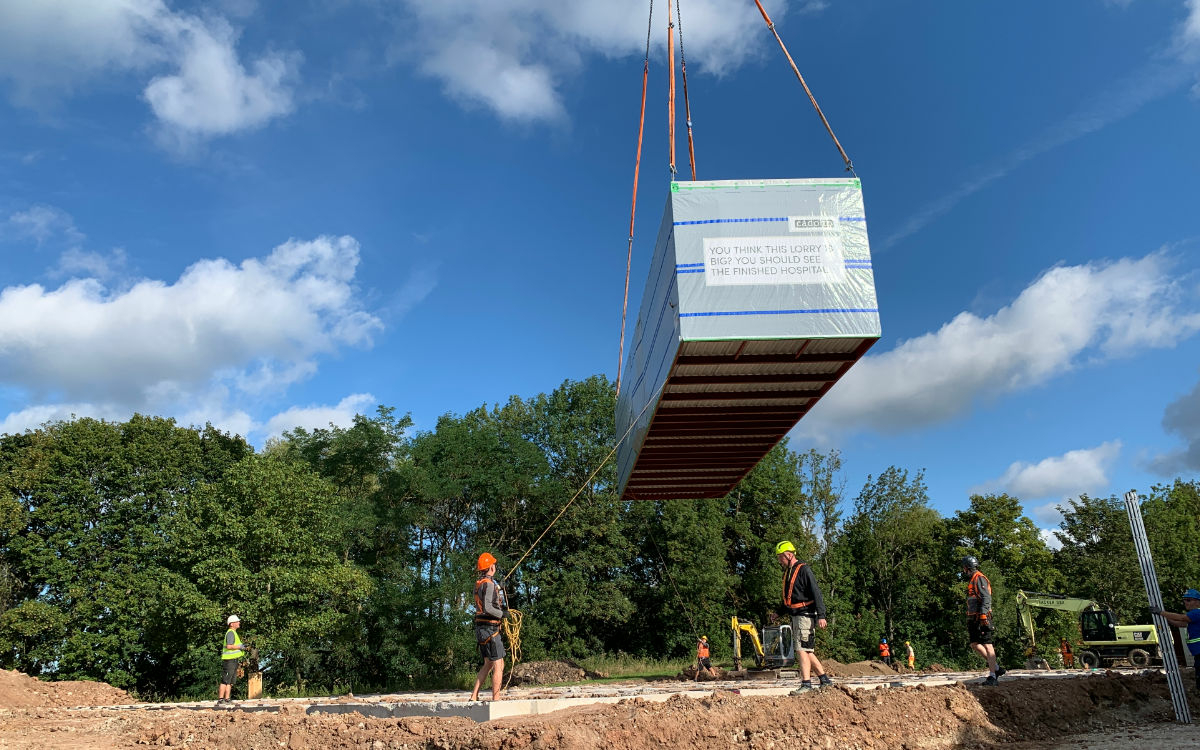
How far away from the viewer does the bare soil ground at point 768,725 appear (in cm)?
602

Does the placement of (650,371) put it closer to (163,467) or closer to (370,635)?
(370,635)

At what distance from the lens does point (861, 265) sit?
749 centimetres

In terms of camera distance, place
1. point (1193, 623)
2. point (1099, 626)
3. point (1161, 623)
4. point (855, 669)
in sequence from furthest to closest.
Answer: point (1099, 626), point (855, 669), point (1193, 623), point (1161, 623)

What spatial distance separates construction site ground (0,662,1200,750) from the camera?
6062mm

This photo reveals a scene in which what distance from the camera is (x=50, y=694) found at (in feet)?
49.4

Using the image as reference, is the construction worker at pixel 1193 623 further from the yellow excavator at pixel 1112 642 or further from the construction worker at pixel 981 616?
the yellow excavator at pixel 1112 642

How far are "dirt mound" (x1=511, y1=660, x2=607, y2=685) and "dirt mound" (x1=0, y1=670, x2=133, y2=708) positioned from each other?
11.2 m

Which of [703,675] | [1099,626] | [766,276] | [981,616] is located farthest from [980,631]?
[1099,626]

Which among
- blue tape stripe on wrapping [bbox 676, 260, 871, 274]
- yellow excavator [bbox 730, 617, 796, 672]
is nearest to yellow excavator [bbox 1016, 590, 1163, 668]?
yellow excavator [bbox 730, 617, 796, 672]

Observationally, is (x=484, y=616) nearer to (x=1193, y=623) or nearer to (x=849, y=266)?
(x=849, y=266)

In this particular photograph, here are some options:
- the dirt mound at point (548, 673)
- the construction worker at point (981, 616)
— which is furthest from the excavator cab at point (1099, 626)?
the construction worker at point (981, 616)

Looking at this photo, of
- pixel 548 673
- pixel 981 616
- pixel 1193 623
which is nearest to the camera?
pixel 1193 623

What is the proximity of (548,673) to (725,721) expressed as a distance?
1886 centimetres

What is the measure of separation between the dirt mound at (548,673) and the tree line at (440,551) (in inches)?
151
